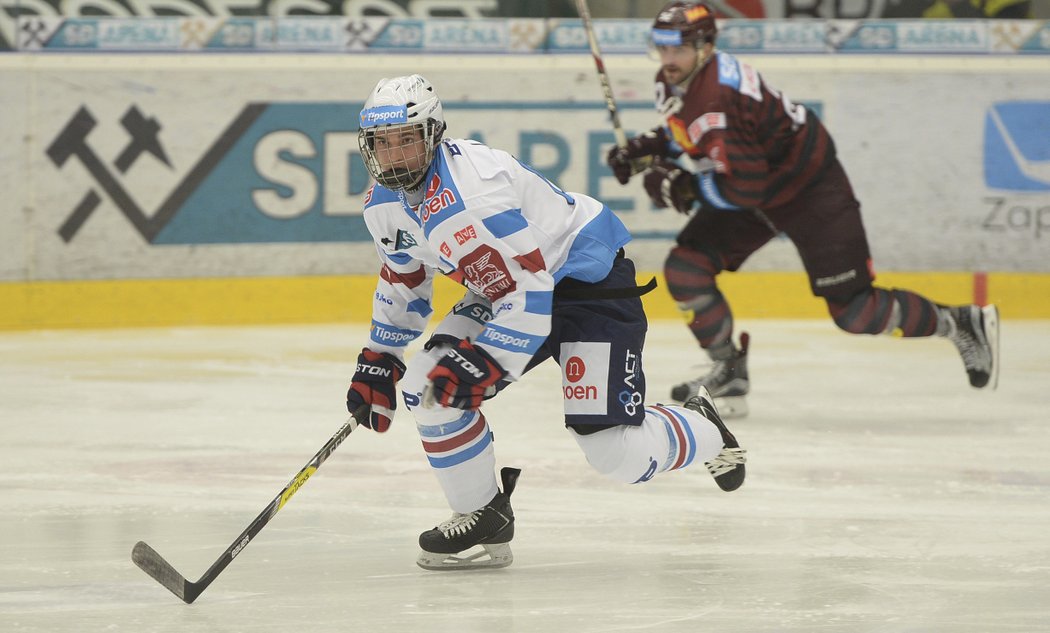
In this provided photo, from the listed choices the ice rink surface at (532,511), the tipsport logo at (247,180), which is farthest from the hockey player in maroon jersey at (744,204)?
the tipsport logo at (247,180)

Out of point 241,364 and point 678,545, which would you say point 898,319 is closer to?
point 678,545

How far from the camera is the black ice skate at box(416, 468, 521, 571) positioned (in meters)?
3.00

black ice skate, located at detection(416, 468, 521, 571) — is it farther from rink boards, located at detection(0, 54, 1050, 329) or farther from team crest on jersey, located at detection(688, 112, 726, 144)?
rink boards, located at detection(0, 54, 1050, 329)

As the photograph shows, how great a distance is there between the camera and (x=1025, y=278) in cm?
690

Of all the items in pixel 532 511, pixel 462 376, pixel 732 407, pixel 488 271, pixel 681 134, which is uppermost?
pixel 488 271

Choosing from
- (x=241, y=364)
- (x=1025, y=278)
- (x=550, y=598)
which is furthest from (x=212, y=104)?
(x=550, y=598)

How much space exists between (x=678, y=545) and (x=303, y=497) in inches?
37.1

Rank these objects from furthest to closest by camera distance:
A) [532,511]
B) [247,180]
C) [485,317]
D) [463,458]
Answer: [247,180] → [532,511] → [485,317] → [463,458]

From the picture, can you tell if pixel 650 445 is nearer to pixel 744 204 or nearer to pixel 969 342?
Result: pixel 744 204

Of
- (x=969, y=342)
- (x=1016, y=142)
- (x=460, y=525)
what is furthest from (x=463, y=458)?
(x=1016, y=142)

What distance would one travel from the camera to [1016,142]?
6.86 m

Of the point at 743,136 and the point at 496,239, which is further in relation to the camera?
the point at 743,136

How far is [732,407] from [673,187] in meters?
0.71

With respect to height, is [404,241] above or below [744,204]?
above
